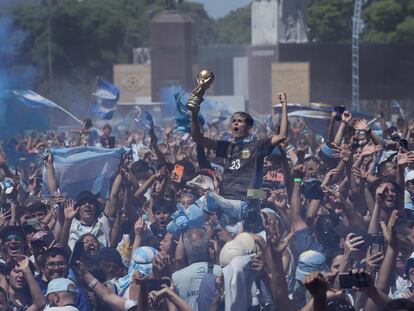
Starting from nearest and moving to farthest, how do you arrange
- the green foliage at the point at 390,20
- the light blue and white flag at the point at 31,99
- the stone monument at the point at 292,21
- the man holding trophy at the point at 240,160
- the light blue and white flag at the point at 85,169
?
1. the man holding trophy at the point at 240,160
2. the light blue and white flag at the point at 85,169
3. the light blue and white flag at the point at 31,99
4. the stone monument at the point at 292,21
5. the green foliage at the point at 390,20

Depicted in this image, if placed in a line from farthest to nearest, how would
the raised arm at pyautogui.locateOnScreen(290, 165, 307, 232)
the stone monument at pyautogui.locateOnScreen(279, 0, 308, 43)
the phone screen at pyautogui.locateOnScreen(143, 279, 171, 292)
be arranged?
1. the stone monument at pyautogui.locateOnScreen(279, 0, 308, 43)
2. the raised arm at pyautogui.locateOnScreen(290, 165, 307, 232)
3. the phone screen at pyautogui.locateOnScreen(143, 279, 171, 292)

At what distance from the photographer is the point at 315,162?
12.4 meters

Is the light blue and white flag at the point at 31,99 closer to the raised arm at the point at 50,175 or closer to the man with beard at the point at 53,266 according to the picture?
the raised arm at the point at 50,175

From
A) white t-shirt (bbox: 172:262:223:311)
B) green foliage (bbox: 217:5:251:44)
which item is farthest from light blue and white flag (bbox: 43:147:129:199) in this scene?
green foliage (bbox: 217:5:251:44)

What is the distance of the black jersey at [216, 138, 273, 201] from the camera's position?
9445 mm

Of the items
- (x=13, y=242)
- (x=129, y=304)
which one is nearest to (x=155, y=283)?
(x=129, y=304)

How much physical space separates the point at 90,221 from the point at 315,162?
8.05 feet

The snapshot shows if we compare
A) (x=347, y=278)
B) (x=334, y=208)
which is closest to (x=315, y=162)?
(x=334, y=208)

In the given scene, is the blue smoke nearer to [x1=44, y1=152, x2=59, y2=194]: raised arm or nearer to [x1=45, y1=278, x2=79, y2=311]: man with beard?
[x1=44, y1=152, x2=59, y2=194]: raised arm

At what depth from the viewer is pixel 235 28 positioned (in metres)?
144

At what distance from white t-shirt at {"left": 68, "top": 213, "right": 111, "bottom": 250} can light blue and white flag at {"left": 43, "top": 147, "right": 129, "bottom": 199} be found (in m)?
1.95

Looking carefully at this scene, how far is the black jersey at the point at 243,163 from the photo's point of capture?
9.45 metres

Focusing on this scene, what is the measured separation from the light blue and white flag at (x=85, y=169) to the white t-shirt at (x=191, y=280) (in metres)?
4.26

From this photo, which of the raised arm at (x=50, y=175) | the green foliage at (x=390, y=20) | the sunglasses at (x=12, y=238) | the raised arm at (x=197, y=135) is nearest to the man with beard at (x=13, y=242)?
the sunglasses at (x=12, y=238)
